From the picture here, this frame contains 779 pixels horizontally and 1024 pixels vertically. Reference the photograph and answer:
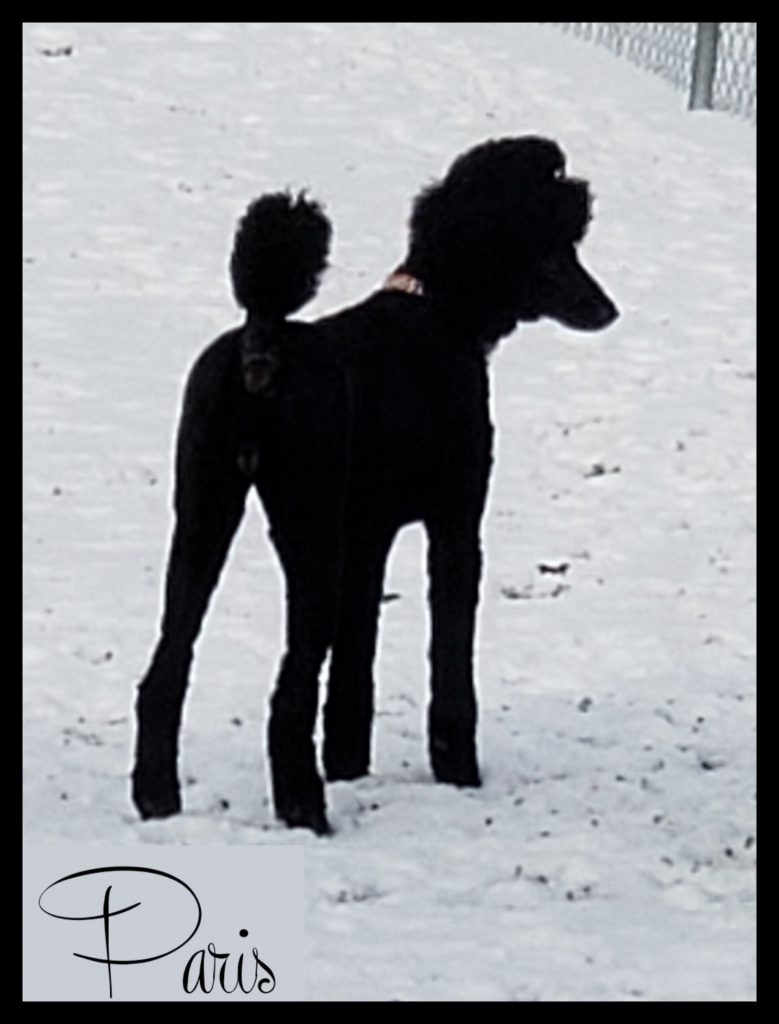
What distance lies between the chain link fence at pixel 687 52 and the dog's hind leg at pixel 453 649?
7960 millimetres

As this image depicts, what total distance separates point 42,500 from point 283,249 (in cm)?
364

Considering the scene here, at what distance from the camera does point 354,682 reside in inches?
235

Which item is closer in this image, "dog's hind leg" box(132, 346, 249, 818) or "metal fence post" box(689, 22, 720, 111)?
"dog's hind leg" box(132, 346, 249, 818)

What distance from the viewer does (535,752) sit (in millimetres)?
6301

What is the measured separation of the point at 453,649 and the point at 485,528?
277 centimetres

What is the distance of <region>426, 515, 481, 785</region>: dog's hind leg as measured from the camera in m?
5.91

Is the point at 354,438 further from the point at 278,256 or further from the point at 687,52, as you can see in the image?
the point at 687,52

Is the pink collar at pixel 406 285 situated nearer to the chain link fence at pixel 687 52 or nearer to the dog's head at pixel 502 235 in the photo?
the dog's head at pixel 502 235

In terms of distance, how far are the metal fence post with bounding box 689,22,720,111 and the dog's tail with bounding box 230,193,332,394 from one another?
8688mm

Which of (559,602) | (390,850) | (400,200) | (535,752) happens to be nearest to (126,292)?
(400,200)

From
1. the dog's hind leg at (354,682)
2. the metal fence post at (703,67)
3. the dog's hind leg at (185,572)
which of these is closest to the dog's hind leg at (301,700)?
the dog's hind leg at (185,572)

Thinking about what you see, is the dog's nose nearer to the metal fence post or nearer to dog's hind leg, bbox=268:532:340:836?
dog's hind leg, bbox=268:532:340:836

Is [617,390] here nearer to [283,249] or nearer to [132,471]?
[132,471]

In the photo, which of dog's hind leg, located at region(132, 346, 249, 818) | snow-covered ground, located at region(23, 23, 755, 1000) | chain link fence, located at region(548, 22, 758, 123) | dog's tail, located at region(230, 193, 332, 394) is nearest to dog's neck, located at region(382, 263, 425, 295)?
dog's tail, located at region(230, 193, 332, 394)
